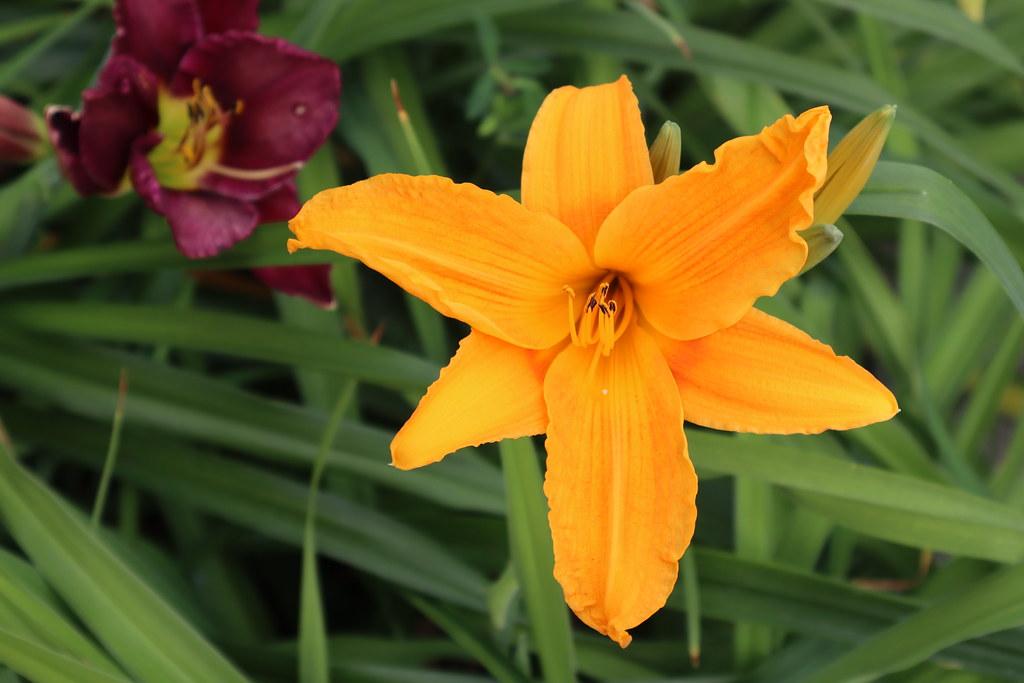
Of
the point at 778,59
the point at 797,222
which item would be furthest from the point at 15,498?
the point at 778,59

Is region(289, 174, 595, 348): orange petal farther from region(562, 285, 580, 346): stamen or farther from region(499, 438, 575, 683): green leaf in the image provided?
region(499, 438, 575, 683): green leaf

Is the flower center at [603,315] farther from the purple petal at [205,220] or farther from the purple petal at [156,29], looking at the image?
the purple petal at [156,29]

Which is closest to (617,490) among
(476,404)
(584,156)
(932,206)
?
(476,404)

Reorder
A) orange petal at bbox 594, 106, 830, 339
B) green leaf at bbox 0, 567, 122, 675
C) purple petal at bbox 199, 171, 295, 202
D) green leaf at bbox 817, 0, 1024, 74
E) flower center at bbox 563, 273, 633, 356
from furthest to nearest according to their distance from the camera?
green leaf at bbox 817, 0, 1024, 74 < purple petal at bbox 199, 171, 295, 202 < green leaf at bbox 0, 567, 122, 675 < flower center at bbox 563, 273, 633, 356 < orange petal at bbox 594, 106, 830, 339

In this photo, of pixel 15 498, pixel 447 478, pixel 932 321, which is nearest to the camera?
pixel 15 498

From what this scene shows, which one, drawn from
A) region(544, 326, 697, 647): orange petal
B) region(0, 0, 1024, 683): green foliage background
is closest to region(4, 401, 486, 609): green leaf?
region(0, 0, 1024, 683): green foliage background

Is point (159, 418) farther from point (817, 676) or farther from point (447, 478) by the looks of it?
point (817, 676)
